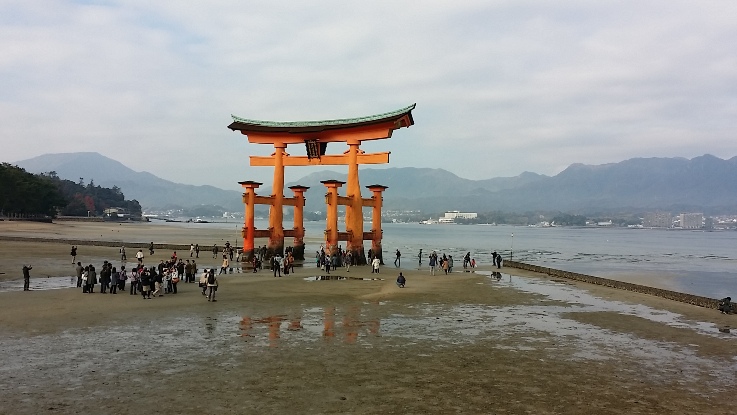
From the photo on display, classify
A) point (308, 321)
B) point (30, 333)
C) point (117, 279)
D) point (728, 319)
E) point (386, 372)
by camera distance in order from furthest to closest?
point (117, 279), point (728, 319), point (308, 321), point (30, 333), point (386, 372)

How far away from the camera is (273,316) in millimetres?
17406

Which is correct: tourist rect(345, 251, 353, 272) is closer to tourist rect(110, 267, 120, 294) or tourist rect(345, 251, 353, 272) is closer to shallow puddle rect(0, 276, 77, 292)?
tourist rect(110, 267, 120, 294)

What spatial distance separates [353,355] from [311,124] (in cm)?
3050

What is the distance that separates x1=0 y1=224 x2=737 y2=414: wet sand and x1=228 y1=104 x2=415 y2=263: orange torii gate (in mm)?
17539

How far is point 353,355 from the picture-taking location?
487 inches

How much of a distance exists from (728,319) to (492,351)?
43.3 ft

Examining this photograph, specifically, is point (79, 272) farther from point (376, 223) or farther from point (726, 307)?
point (726, 307)

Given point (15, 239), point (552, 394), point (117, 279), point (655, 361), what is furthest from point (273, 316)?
point (15, 239)

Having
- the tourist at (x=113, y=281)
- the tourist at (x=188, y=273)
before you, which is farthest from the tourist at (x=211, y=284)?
the tourist at (x=188, y=273)

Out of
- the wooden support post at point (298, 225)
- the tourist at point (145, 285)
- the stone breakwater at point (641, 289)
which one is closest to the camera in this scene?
the tourist at point (145, 285)

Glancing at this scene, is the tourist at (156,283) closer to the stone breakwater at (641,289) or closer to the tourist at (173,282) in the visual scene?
the tourist at (173,282)

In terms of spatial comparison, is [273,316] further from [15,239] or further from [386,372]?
[15,239]

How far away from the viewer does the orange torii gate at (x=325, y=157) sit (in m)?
38.3

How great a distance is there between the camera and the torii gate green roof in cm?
3703
